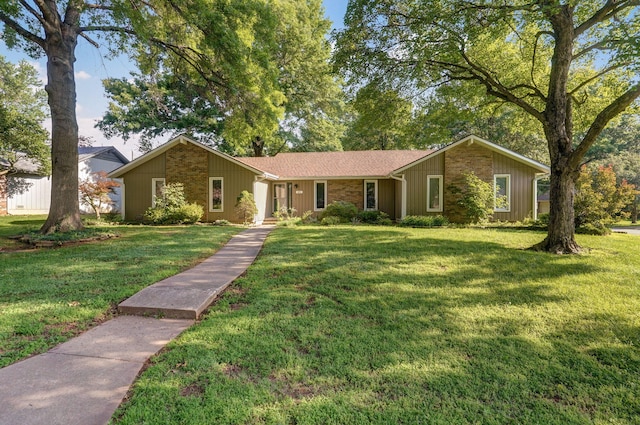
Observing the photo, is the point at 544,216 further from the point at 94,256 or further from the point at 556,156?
the point at 94,256

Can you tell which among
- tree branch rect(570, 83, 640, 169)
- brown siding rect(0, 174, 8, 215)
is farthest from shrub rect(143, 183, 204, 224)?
tree branch rect(570, 83, 640, 169)

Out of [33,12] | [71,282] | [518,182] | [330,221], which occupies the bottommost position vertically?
[71,282]

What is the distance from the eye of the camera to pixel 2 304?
4094 mm

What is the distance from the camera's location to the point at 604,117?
704cm

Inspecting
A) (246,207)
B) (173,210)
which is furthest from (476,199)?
(173,210)

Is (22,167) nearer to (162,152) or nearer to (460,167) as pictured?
(162,152)

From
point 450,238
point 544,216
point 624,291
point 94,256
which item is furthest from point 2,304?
point 544,216

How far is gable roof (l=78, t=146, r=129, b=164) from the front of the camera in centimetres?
2304

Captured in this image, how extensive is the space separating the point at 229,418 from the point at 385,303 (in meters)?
2.69

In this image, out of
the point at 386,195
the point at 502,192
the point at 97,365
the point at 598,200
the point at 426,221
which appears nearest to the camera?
the point at 97,365

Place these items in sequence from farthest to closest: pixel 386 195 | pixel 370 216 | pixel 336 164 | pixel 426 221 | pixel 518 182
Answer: pixel 336 164 < pixel 386 195 < pixel 370 216 < pixel 518 182 < pixel 426 221

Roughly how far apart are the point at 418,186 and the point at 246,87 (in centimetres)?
952

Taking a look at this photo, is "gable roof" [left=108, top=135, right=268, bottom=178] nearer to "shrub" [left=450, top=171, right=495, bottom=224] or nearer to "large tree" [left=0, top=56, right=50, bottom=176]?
"large tree" [left=0, top=56, right=50, bottom=176]

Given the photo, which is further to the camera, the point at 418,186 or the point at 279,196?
the point at 279,196
